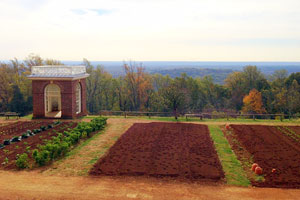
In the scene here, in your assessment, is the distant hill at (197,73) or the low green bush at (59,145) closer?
the low green bush at (59,145)

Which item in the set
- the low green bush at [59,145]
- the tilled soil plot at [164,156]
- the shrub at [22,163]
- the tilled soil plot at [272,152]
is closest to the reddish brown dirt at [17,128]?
the low green bush at [59,145]

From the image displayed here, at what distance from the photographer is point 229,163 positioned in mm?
12375

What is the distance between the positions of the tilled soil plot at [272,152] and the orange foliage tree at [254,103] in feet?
76.3

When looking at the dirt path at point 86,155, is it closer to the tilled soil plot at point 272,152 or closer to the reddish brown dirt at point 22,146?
the reddish brown dirt at point 22,146

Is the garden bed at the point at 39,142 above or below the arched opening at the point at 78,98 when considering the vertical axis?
below

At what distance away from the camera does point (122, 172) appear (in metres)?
11.3

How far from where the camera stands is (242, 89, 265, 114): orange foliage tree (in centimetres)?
4169

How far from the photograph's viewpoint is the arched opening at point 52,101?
23328 mm

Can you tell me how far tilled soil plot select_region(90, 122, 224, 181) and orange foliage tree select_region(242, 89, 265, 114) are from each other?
83.7ft

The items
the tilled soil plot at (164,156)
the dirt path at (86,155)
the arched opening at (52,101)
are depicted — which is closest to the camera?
the tilled soil plot at (164,156)

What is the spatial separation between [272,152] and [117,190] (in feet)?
25.0

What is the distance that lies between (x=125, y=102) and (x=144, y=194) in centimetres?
3768

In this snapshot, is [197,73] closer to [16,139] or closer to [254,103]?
[254,103]

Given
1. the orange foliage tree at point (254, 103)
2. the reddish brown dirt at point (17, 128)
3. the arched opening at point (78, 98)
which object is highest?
the arched opening at point (78, 98)
